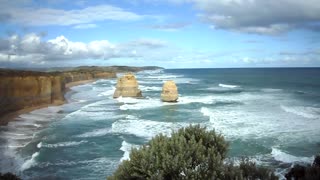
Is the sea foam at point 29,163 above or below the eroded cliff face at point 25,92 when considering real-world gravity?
below

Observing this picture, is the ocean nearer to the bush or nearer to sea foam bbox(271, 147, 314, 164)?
sea foam bbox(271, 147, 314, 164)

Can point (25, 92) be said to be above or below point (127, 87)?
below

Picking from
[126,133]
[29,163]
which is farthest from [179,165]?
[126,133]

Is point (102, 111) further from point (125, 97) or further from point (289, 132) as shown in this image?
point (289, 132)

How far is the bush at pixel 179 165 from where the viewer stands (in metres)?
10.4

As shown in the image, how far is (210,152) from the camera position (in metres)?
11.0

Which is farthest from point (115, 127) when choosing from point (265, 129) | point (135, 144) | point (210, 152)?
point (210, 152)

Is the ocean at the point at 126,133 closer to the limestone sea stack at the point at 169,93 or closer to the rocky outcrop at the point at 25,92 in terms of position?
the rocky outcrop at the point at 25,92

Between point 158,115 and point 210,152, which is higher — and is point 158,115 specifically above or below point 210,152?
below

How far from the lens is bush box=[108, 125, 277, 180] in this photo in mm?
10409

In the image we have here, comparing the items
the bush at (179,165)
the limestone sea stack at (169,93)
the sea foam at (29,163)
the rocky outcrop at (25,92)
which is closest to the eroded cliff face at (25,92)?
the rocky outcrop at (25,92)

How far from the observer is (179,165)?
10.5 m

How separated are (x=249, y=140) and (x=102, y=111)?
23.5 metres

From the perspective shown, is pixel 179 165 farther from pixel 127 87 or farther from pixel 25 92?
pixel 127 87
